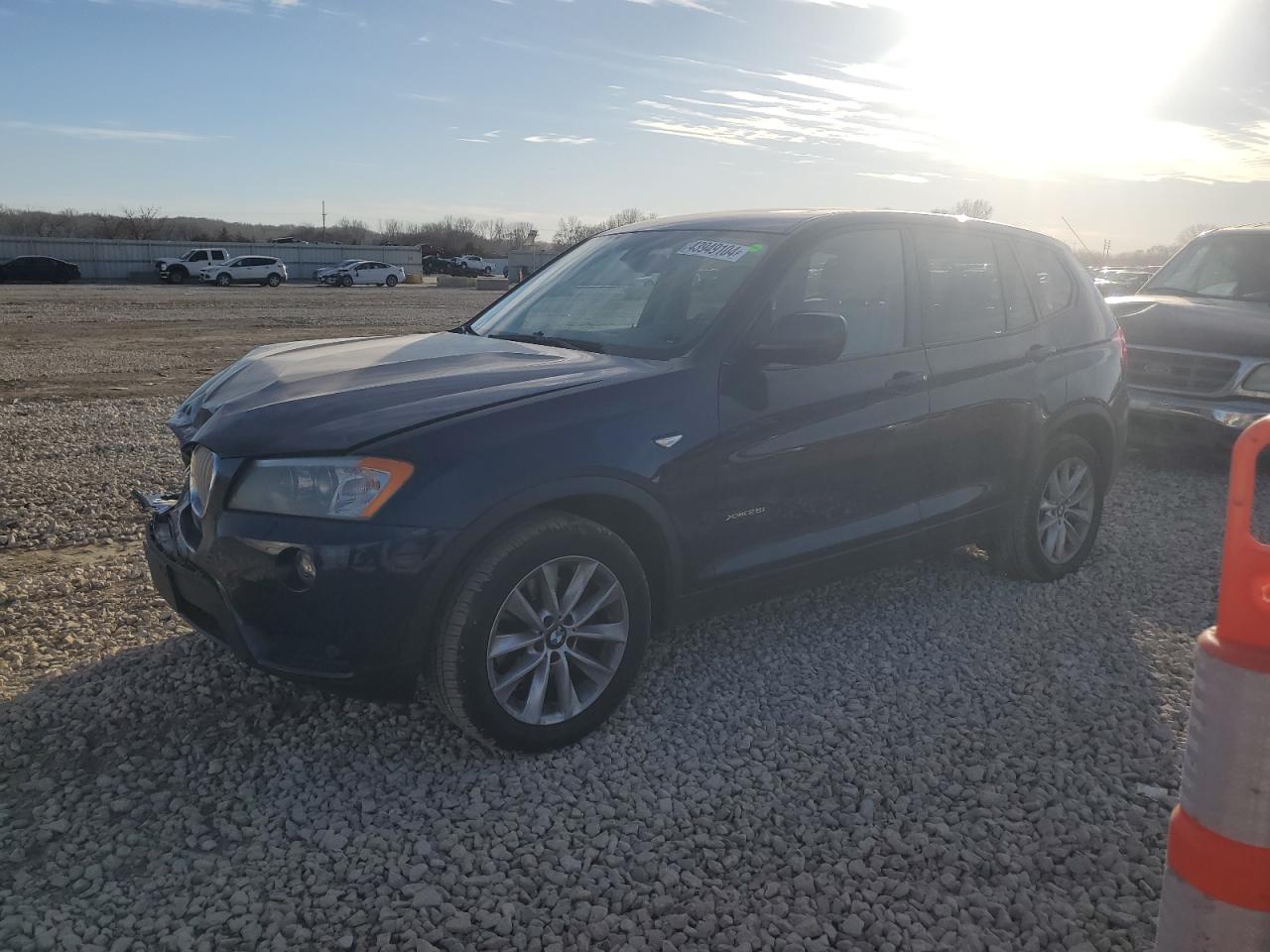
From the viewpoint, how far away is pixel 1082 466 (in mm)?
5484

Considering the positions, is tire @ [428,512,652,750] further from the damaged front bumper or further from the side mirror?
the side mirror

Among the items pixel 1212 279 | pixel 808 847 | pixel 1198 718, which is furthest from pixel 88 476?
pixel 1212 279

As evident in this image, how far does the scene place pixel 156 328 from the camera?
869 inches

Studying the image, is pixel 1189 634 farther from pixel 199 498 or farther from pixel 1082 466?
pixel 199 498

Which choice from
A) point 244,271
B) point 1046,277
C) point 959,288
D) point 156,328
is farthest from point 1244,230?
point 244,271

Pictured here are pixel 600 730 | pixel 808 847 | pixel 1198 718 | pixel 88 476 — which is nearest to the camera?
pixel 1198 718

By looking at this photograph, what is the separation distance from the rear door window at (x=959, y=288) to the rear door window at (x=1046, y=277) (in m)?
0.28

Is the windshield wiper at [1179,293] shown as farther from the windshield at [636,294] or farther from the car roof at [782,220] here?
the windshield at [636,294]

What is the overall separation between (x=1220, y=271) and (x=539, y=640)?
794cm

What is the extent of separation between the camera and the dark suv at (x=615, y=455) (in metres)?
3.22

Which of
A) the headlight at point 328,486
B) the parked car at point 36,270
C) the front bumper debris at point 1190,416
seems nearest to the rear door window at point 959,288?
the headlight at point 328,486

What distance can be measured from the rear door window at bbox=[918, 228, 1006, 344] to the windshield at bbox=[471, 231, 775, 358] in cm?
90

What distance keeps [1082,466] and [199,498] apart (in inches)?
168

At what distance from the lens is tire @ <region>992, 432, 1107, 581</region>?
5.19m
